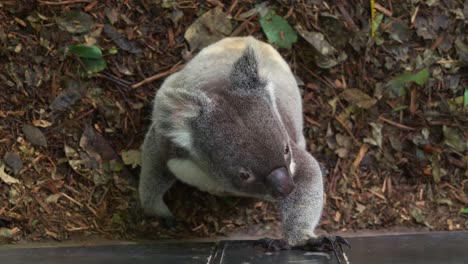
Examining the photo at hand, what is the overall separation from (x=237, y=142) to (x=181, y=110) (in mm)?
355

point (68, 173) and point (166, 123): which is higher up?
point (166, 123)

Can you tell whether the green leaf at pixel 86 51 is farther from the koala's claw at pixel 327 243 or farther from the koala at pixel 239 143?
the koala's claw at pixel 327 243

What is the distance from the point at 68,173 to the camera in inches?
162

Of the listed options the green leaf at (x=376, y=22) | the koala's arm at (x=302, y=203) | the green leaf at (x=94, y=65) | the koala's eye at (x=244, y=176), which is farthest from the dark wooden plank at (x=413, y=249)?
the green leaf at (x=94, y=65)

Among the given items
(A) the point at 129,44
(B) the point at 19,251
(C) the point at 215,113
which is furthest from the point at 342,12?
(B) the point at 19,251

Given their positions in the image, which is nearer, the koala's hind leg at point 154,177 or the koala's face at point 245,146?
the koala's face at point 245,146

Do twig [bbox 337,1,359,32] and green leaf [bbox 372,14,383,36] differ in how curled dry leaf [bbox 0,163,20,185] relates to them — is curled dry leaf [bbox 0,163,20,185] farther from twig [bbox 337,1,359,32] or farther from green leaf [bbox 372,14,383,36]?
green leaf [bbox 372,14,383,36]

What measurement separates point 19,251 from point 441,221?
281cm

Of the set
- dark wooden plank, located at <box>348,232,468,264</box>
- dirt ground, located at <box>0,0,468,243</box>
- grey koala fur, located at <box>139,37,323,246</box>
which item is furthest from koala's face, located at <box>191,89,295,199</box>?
dirt ground, located at <box>0,0,468,243</box>

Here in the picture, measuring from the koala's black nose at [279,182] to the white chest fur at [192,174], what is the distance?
0.47 meters

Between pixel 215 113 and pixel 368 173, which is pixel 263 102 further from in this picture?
pixel 368 173

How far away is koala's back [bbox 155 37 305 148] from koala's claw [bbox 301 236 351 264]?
2.60 feet

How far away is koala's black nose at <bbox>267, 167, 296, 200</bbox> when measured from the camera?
111 inches

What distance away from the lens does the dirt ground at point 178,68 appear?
4055 mm
